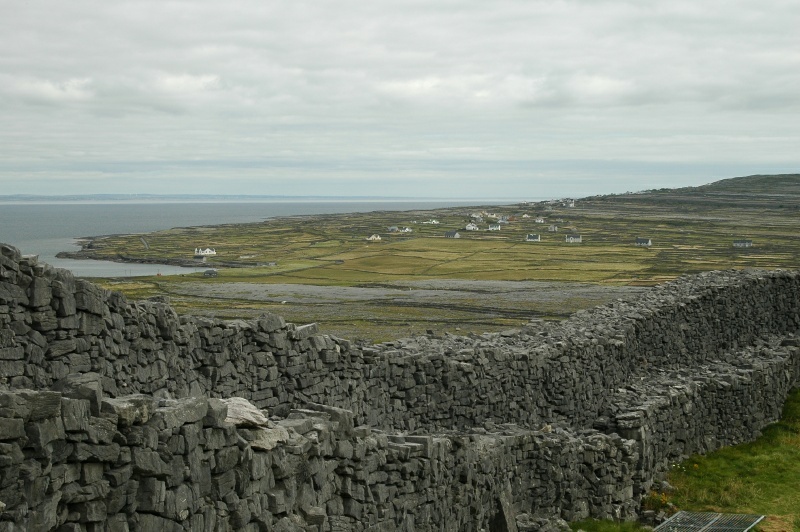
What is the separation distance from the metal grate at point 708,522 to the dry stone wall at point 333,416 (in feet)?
3.60

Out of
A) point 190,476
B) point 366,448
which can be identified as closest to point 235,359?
point 366,448

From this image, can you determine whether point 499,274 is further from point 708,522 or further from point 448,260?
point 708,522

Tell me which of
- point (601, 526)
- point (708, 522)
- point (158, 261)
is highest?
point (601, 526)

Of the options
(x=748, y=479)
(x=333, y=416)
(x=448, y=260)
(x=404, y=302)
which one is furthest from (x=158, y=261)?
(x=333, y=416)

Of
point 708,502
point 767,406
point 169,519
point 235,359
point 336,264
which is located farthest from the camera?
point 336,264

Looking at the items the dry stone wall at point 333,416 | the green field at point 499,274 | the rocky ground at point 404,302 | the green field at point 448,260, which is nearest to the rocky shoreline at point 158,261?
the green field at point 448,260

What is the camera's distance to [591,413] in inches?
1021

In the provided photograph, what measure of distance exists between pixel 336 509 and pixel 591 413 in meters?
A: 13.6

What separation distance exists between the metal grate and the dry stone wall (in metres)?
1.10

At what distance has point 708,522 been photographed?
2131 centimetres

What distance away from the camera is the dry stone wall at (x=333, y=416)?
9.87 metres

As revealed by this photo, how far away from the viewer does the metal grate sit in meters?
20.9

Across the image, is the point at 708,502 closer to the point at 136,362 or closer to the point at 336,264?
the point at 136,362

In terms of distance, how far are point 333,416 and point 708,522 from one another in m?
11.4
